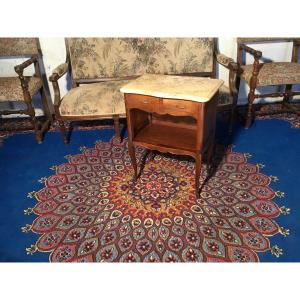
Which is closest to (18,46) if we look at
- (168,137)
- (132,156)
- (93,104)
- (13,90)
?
(13,90)

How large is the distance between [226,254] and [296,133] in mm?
2217

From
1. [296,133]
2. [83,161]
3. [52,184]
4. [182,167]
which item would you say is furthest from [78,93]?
[296,133]

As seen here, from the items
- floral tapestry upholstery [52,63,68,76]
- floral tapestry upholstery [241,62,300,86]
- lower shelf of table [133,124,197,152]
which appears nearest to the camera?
lower shelf of table [133,124,197,152]

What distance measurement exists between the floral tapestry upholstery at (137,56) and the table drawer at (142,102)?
1.42 meters

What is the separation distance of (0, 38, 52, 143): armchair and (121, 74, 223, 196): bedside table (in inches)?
61.0

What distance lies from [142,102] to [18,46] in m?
2.32

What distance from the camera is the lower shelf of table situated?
2566 millimetres

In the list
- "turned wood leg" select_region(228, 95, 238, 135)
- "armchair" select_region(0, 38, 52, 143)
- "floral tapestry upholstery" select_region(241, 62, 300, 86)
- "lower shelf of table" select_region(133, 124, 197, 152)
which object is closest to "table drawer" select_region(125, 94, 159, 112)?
"lower shelf of table" select_region(133, 124, 197, 152)

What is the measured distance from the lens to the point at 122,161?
3.31 meters

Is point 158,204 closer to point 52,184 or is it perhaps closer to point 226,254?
point 226,254

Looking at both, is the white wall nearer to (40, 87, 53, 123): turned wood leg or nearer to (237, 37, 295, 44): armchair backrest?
(237, 37, 295, 44): armchair backrest

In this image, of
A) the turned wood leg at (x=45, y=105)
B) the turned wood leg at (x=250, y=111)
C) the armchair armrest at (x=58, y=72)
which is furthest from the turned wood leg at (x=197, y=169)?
the turned wood leg at (x=45, y=105)

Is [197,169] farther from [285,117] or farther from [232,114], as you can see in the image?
[285,117]

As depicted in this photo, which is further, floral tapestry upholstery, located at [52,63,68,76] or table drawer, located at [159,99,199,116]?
floral tapestry upholstery, located at [52,63,68,76]
